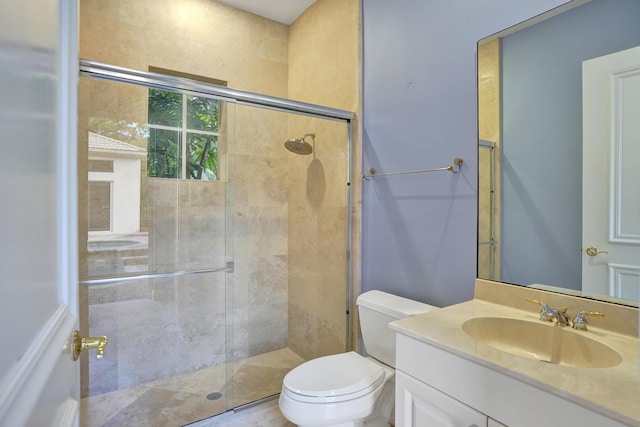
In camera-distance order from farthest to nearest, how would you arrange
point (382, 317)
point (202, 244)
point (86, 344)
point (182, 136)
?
point (202, 244)
point (182, 136)
point (382, 317)
point (86, 344)

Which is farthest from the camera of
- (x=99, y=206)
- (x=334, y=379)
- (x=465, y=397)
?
(x=99, y=206)

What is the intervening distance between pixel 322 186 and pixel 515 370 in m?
1.85

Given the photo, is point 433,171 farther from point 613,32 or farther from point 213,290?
point 213,290

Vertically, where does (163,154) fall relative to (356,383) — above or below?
above

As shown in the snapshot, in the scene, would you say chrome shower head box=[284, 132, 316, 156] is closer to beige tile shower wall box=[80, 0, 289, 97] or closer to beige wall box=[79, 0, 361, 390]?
beige wall box=[79, 0, 361, 390]

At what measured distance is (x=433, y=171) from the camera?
5.65 ft

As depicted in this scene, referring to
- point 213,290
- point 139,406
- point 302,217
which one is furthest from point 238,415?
point 302,217

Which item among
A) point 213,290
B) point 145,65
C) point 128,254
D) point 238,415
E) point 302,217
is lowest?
point 238,415

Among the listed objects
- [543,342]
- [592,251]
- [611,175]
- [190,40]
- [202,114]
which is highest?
[190,40]

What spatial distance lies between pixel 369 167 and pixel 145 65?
1.75m

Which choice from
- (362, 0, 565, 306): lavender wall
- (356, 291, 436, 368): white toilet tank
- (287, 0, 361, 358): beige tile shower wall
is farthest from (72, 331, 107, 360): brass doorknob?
(287, 0, 361, 358): beige tile shower wall

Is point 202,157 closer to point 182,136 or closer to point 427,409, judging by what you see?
point 182,136

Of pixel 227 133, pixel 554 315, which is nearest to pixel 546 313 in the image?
pixel 554 315

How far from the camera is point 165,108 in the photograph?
221 cm
